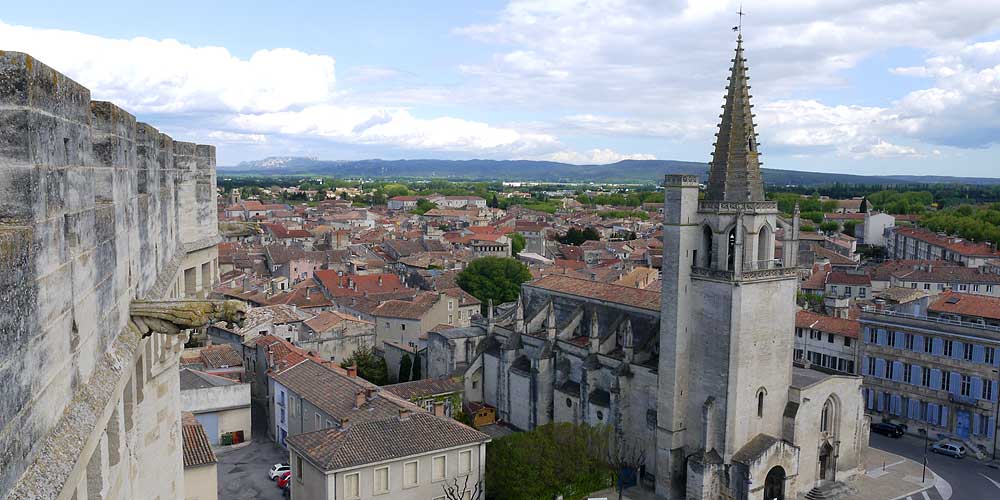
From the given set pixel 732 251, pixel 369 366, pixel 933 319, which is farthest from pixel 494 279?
pixel 732 251

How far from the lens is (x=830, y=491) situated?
37.5 metres

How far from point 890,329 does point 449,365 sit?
27923mm

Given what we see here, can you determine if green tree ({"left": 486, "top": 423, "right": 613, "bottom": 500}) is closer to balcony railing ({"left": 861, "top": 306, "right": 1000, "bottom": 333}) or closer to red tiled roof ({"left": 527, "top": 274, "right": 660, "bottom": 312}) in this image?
red tiled roof ({"left": 527, "top": 274, "right": 660, "bottom": 312})

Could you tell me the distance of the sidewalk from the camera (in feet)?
123

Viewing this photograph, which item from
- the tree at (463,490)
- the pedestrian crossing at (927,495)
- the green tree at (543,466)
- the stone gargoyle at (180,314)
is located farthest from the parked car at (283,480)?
the pedestrian crossing at (927,495)

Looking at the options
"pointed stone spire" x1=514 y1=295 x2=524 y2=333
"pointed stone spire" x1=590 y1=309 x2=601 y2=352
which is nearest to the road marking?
"pointed stone spire" x1=590 y1=309 x2=601 y2=352

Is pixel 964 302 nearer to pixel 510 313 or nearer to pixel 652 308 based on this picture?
pixel 652 308

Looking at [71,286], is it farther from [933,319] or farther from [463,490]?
[933,319]

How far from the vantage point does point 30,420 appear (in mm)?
5191

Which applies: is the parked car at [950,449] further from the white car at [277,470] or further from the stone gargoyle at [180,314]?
the stone gargoyle at [180,314]

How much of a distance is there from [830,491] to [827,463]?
180cm

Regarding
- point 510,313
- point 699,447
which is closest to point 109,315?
point 699,447

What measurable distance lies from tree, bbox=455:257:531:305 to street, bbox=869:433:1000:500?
127ft

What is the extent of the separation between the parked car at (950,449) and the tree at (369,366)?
1360 inches
